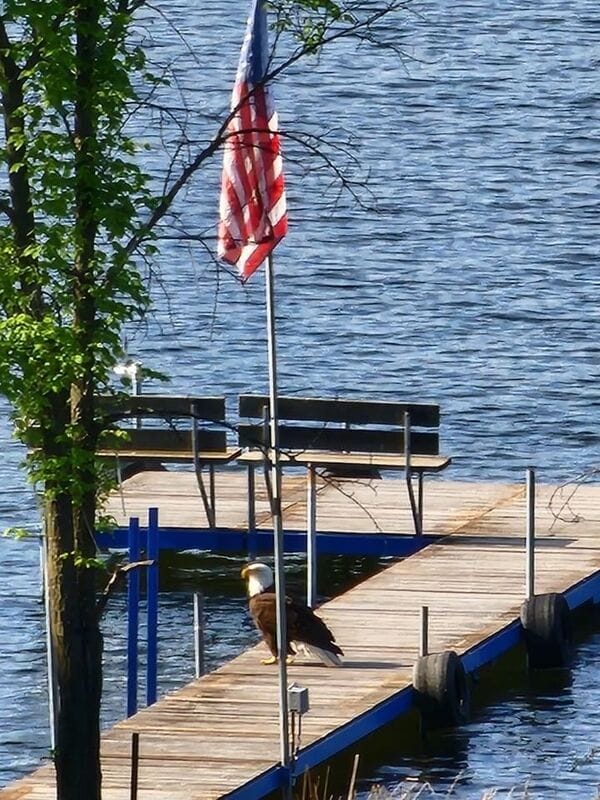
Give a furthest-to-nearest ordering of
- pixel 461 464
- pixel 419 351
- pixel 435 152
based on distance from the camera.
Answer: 1. pixel 435 152
2. pixel 419 351
3. pixel 461 464

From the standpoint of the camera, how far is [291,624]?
16.6 metres

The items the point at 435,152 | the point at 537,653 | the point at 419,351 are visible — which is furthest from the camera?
the point at 435,152

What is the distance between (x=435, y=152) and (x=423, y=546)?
24.4 meters

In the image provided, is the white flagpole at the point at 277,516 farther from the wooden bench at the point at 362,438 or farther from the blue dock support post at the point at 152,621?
the wooden bench at the point at 362,438

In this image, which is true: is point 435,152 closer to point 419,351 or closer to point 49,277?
point 419,351

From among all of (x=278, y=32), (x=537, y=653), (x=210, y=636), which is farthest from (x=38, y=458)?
(x=210, y=636)

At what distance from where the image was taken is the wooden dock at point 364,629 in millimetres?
14648

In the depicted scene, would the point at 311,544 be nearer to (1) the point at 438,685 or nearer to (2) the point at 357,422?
(2) the point at 357,422

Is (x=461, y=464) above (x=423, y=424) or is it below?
below

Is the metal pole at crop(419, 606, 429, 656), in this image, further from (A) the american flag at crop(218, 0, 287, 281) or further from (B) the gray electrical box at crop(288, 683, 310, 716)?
(A) the american flag at crop(218, 0, 287, 281)

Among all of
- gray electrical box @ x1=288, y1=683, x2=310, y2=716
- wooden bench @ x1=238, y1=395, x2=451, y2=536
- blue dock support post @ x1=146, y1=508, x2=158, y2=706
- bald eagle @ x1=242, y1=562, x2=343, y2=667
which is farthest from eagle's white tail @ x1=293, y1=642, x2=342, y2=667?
wooden bench @ x1=238, y1=395, x2=451, y2=536

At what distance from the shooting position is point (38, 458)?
1195 centimetres

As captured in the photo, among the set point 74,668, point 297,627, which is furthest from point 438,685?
point 74,668

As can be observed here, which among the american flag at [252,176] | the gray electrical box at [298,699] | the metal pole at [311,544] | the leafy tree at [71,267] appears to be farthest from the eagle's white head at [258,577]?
the leafy tree at [71,267]
